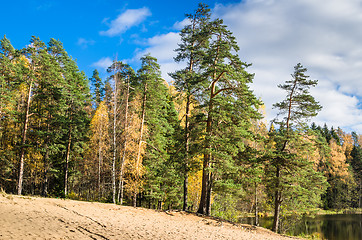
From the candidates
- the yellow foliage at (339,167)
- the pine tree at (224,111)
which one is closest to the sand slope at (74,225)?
the pine tree at (224,111)

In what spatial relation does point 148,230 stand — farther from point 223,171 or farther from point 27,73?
point 27,73

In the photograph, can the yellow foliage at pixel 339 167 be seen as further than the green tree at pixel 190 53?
Yes

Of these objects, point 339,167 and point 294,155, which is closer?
point 294,155

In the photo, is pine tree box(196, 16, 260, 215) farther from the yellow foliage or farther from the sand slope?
the yellow foliage

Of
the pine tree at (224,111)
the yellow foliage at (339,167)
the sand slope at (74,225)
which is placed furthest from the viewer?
the yellow foliage at (339,167)

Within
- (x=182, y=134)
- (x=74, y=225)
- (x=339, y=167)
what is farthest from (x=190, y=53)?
(x=339, y=167)

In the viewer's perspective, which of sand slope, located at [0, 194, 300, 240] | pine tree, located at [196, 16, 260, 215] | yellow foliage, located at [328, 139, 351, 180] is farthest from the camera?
yellow foliage, located at [328, 139, 351, 180]

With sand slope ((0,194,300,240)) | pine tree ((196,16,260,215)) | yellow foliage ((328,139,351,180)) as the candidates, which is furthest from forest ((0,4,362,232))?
yellow foliage ((328,139,351,180))

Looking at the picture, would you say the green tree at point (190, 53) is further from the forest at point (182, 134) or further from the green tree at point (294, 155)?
the green tree at point (294, 155)

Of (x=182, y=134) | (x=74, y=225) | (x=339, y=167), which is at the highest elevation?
(x=182, y=134)

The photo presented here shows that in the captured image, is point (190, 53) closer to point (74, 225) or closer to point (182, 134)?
point (182, 134)

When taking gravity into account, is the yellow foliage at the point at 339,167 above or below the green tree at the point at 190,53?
below

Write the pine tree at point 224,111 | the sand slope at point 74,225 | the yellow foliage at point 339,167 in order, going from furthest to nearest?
the yellow foliage at point 339,167 → the pine tree at point 224,111 → the sand slope at point 74,225

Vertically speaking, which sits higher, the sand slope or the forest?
the forest
